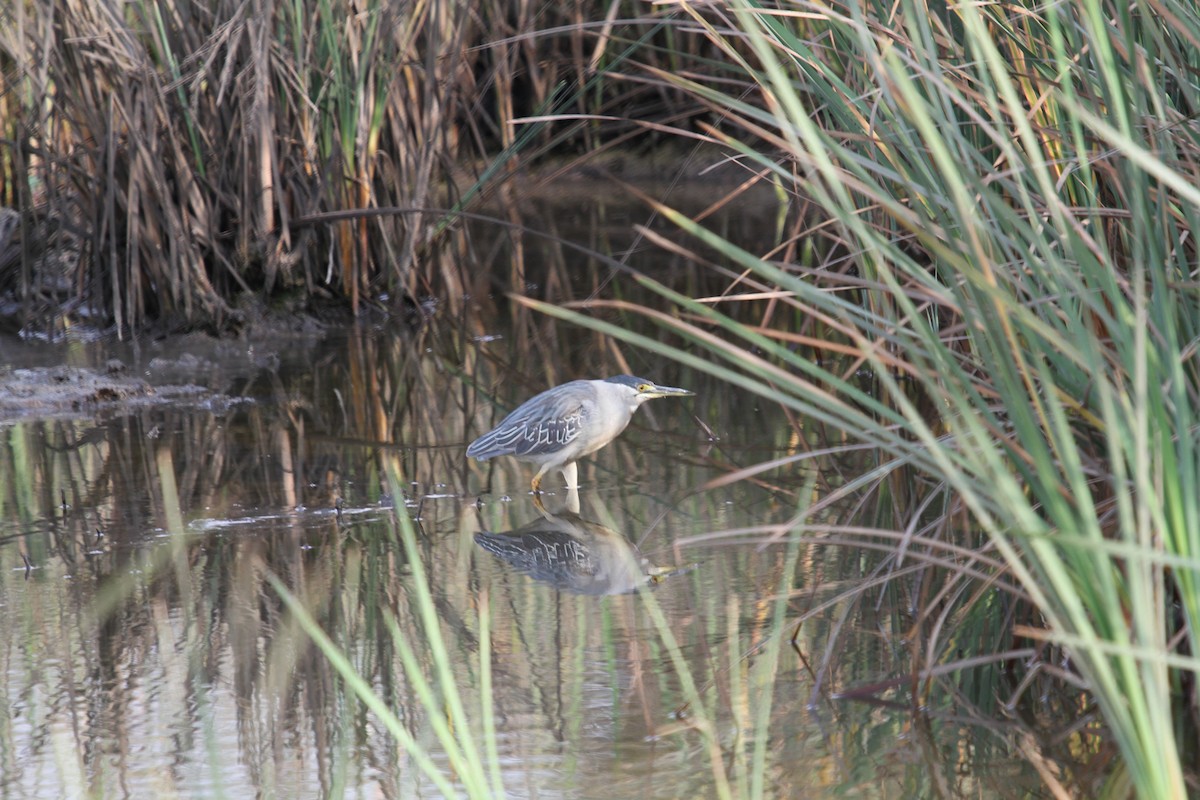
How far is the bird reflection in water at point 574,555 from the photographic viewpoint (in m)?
3.63

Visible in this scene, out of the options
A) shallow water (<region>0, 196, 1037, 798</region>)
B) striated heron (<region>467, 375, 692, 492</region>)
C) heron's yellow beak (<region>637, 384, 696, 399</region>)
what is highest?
heron's yellow beak (<region>637, 384, 696, 399</region>)

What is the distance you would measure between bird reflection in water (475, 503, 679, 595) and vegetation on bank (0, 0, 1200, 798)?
1.87 feet

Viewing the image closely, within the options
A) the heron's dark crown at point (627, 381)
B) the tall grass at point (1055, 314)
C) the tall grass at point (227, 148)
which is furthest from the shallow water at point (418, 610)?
the tall grass at point (227, 148)

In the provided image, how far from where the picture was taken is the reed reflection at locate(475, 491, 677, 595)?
3631 millimetres

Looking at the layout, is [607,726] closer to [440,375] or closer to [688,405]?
[688,405]

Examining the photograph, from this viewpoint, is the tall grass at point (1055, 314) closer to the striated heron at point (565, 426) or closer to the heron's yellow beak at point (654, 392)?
the striated heron at point (565, 426)

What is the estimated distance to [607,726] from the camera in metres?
2.79

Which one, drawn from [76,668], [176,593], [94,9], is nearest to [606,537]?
[176,593]

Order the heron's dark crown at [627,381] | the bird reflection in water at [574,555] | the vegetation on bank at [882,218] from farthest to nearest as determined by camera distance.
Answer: the heron's dark crown at [627,381], the bird reflection in water at [574,555], the vegetation on bank at [882,218]

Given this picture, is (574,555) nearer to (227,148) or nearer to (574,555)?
(574,555)

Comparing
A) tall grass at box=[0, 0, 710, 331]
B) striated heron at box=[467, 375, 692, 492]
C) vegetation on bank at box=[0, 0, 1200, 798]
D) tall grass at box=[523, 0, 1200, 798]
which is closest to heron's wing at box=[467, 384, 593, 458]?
striated heron at box=[467, 375, 692, 492]

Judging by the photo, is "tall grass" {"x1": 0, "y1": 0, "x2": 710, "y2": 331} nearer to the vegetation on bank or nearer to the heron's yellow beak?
the vegetation on bank

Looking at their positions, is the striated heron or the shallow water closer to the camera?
the shallow water

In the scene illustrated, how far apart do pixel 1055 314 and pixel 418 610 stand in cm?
168
